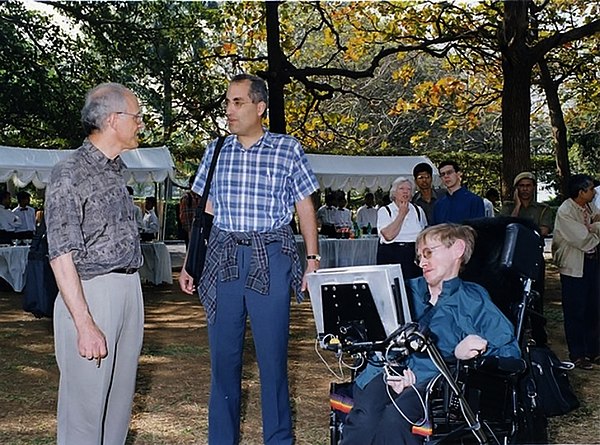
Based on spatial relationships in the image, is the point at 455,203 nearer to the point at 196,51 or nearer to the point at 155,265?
the point at 155,265

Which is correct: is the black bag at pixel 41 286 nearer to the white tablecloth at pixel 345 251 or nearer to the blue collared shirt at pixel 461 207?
the blue collared shirt at pixel 461 207

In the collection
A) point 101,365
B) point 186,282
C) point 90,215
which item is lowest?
point 101,365

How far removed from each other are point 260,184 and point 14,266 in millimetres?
10033

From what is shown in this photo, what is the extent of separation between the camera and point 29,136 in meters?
22.7

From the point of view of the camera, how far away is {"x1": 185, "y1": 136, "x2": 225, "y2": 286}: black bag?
453 cm

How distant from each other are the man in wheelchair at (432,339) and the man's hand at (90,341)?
1.11 m

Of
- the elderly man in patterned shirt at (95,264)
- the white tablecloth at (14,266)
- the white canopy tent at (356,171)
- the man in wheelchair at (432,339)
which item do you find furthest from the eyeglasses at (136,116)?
the white canopy tent at (356,171)

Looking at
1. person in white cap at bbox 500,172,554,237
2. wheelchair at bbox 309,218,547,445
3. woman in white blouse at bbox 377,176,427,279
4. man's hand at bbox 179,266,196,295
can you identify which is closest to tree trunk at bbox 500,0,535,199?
person in white cap at bbox 500,172,554,237

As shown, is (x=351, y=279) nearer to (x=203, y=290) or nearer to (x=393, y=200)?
(x=203, y=290)

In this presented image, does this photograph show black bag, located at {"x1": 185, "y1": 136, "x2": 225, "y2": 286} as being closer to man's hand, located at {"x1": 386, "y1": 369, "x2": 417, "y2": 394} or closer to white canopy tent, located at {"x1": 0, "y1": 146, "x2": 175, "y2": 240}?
man's hand, located at {"x1": 386, "y1": 369, "x2": 417, "y2": 394}

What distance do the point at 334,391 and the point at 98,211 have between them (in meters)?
1.38

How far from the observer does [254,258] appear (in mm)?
4328

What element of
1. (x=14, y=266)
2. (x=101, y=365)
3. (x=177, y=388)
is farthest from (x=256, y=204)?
(x=14, y=266)

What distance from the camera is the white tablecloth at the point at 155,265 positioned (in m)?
14.5
